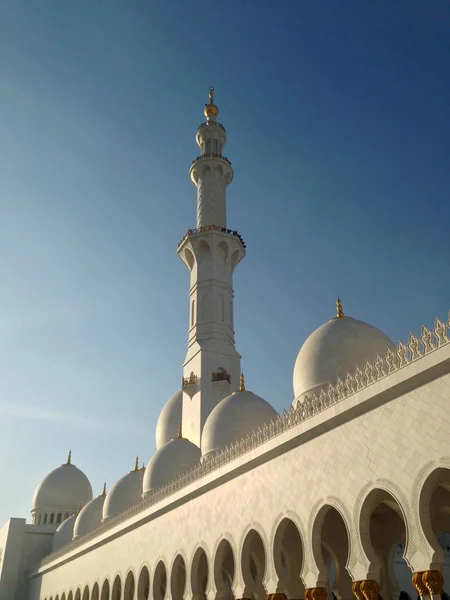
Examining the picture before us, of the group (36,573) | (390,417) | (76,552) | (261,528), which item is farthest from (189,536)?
(36,573)

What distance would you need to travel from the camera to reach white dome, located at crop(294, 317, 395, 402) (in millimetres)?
14898

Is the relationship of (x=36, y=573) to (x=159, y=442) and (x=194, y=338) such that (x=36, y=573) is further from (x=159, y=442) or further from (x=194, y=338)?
(x=194, y=338)

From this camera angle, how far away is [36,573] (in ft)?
A: 109

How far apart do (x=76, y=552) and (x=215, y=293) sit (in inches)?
520

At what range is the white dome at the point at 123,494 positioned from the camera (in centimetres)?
2512

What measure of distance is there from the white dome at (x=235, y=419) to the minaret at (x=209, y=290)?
15.3 ft

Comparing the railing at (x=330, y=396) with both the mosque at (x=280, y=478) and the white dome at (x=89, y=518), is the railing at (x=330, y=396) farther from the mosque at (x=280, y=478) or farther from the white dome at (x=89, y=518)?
the white dome at (x=89, y=518)

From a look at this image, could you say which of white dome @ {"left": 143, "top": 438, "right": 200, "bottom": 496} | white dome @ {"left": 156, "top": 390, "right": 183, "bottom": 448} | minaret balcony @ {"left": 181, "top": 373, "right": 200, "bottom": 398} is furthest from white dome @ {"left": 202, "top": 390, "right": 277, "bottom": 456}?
white dome @ {"left": 156, "top": 390, "right": 183, "bottom": 448}

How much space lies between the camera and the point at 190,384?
24797 millimetres

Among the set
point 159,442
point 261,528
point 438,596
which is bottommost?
point 438,596

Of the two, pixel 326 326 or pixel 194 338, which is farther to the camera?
pixel 194 338

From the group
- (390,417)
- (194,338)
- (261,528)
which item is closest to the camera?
(390,417)

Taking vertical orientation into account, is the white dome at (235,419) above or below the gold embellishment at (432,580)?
above

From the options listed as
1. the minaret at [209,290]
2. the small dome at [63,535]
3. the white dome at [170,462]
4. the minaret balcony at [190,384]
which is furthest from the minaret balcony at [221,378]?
the small dome at [63,535]
